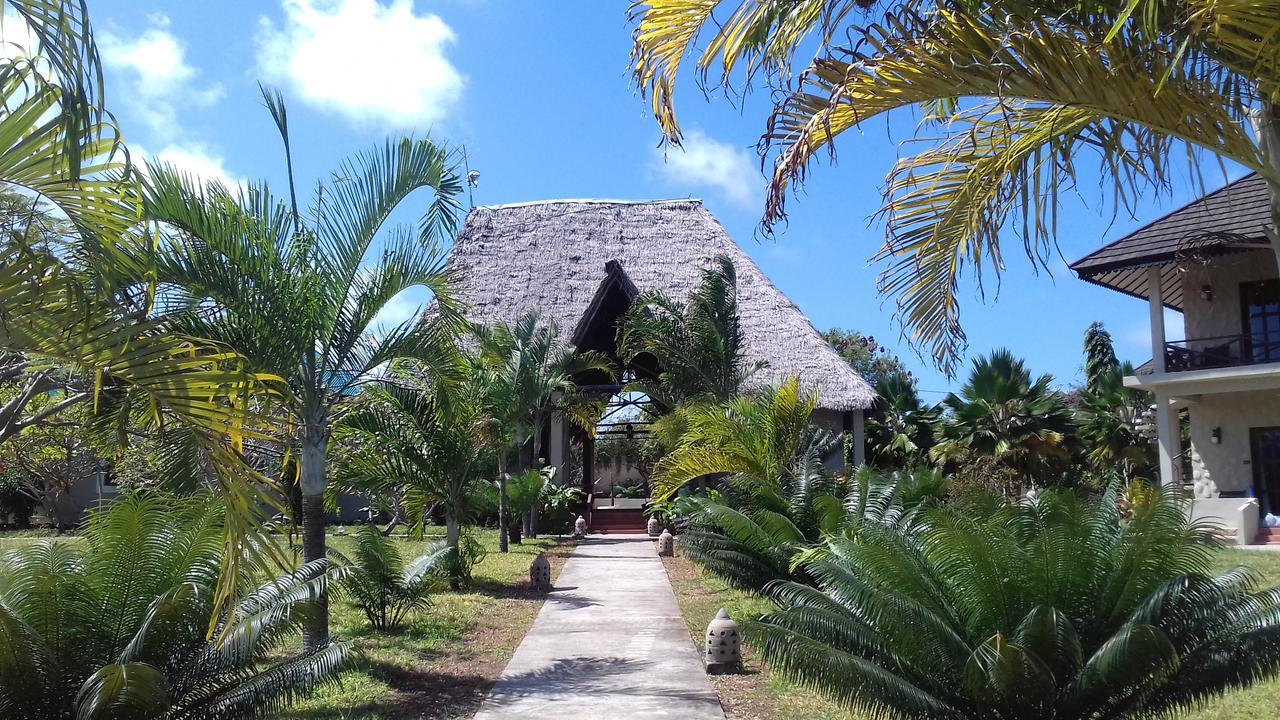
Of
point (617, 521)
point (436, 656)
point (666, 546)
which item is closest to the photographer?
point (436, 656)

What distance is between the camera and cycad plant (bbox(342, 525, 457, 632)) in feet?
29.4

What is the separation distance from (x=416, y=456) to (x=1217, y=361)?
14.5 m

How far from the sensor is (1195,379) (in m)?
17.6

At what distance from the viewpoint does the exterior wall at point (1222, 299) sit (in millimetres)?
18094

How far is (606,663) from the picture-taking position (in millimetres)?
7973

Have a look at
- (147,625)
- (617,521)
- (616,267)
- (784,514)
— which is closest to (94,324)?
(147,625)

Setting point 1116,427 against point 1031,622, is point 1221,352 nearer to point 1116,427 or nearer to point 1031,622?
point 1116,427

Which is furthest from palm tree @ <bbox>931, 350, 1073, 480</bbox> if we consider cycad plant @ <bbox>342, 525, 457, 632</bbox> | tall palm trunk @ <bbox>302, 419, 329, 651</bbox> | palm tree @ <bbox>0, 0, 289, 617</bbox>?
palm tree @ <bbox>0, 0, 289, 617</bbox>

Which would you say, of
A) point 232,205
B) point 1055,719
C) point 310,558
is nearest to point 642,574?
point 310,558

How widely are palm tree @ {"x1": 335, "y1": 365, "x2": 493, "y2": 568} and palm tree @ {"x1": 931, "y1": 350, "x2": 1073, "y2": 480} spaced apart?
12.1 meters

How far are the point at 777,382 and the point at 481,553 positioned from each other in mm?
8655

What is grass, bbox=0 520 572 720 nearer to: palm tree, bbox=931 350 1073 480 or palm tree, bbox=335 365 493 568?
palm tree, bbox=335 365 493 568

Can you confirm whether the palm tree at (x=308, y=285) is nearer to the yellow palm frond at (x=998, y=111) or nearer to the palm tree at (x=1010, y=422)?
the yellow palm frond at (x=998, y=111)

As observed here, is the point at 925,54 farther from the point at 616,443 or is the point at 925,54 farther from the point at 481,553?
the point at 616,443
